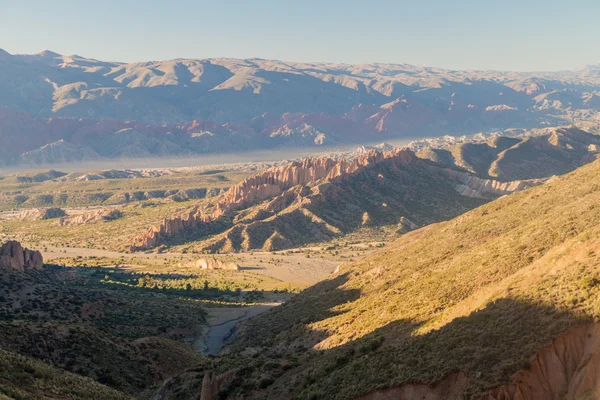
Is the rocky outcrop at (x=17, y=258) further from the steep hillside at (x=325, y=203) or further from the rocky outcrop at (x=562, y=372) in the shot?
the rocky outcrop at (x=562, y=372)

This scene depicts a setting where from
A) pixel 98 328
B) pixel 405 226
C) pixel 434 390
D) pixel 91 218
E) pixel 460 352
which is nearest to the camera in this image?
pixel 434 390

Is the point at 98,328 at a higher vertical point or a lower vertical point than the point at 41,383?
lower

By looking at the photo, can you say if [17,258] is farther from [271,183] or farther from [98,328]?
[271,183]

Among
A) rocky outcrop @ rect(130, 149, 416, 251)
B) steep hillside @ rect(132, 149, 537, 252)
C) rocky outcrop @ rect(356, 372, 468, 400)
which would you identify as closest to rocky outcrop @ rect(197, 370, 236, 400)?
rocky outcrop @ rect(356, 372, 468, 400)

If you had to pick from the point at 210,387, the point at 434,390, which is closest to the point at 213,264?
the point at 210,387

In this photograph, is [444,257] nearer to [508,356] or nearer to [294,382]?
[294,382]

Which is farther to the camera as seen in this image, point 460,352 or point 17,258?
point 17,258
